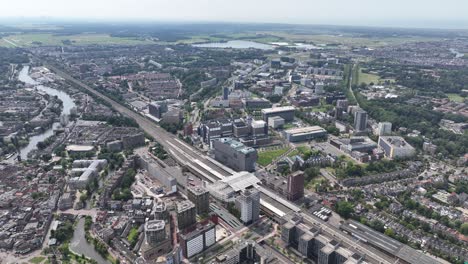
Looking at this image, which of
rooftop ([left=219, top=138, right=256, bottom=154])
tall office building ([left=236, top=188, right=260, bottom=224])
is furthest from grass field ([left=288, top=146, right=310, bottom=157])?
tall office building ([left=236, top=188, right=260, bottom=224])

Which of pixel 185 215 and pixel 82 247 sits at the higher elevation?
pixel 185 215

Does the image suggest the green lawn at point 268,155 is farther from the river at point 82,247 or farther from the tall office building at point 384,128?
the river at point 82,247

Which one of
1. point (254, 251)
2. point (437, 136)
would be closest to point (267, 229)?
point (254, 251)

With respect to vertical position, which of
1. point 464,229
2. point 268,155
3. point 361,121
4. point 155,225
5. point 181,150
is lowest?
point 464,229

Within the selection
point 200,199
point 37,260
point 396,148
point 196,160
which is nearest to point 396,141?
point 396,148

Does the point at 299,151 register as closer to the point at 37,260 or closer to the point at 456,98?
the point at 37,260

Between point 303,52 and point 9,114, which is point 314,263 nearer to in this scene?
point 9,114

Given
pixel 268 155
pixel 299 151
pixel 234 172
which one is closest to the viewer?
pixel 234 172
